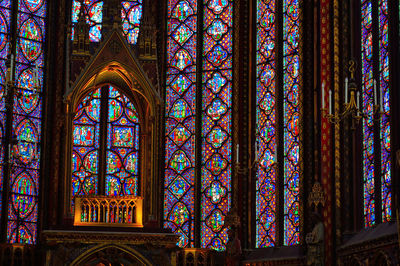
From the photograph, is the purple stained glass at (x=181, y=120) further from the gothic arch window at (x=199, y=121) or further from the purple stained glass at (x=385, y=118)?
the purple stained glass at (x=385, y=118)

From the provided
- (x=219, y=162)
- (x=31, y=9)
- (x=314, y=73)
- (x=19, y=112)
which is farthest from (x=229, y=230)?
(x=31, y=9)

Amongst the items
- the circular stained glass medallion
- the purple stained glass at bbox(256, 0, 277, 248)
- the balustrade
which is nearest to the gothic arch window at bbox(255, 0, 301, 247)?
the purple stained glass at bbox(256, 0, 277, 248)

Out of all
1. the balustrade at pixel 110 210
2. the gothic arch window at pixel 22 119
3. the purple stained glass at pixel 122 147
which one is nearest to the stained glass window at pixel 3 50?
the gothic arch window at pixel 22 119

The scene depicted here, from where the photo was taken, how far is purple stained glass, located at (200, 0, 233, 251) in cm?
2006

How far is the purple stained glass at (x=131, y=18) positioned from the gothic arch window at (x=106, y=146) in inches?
62.6

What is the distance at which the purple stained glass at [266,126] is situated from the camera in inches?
751

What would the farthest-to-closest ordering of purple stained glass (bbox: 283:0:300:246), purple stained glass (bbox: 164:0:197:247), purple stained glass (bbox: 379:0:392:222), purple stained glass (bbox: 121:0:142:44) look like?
1. purple stained glass (bbox: 121:0:142:44)
2. purple stained glass (bbox: 164:0:197:247)
3. purple stained glass (bbox: 283:0:300:246)
4. purple stained glass (bbox: 379:0:392:222)

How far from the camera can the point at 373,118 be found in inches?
628

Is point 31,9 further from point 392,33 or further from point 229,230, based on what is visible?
point 392,33

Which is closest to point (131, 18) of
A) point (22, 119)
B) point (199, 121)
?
point (199, 121)

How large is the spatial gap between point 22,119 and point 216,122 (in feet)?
14.6

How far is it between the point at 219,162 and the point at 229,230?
7.66 ft

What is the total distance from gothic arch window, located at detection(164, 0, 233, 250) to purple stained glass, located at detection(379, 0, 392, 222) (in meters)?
5.46

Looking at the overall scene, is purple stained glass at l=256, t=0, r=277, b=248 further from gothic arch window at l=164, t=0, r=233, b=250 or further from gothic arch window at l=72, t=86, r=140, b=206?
gothic arch window at l=72, t=86, r=140, b=206
